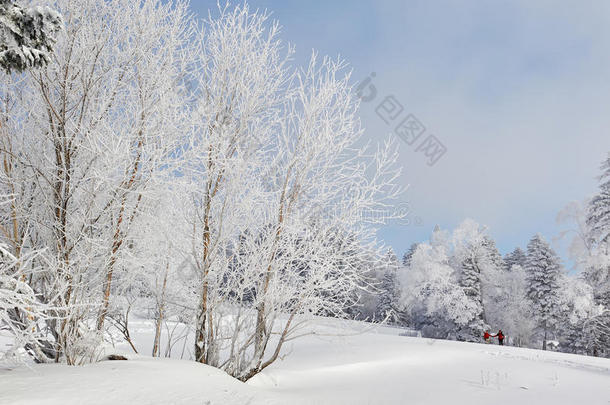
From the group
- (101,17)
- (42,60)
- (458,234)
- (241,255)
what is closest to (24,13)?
(42,60)

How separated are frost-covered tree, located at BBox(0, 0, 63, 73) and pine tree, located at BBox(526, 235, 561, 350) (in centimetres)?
2788

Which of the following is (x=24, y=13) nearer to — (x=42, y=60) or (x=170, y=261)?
(x=42, y=60)

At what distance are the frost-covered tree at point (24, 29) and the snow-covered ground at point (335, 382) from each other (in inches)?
135

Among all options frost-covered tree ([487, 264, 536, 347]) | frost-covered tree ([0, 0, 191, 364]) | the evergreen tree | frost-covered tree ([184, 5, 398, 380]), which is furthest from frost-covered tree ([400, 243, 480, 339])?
frost-covered tree ([0, 0, 191, 364])

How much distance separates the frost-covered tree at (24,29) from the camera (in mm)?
4203

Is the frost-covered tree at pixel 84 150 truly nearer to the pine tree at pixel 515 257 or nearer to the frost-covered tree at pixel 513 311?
the frost-covered tree at pixel 513 311

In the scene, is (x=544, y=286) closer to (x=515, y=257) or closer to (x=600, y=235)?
(x=600, y=235)

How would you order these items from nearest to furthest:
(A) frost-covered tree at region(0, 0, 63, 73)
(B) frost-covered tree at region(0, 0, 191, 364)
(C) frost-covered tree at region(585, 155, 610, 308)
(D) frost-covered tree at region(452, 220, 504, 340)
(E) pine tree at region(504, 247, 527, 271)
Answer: (A) frost-covered tree at region(0, 0, 63, 73), (B) frost-covered tree at region(0, 0, 191, 364), (C) frost-covered tree at region(585, 155, 610, 308), (D) frost-covered tree at region(452, 220, 504, 340), (E) pine tree at region(504, 247, 527, 271)

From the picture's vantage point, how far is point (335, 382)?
686cm

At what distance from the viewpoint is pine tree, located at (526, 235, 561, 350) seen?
24344mm

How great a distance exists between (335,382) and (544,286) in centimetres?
2367

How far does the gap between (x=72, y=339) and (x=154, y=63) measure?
421cm

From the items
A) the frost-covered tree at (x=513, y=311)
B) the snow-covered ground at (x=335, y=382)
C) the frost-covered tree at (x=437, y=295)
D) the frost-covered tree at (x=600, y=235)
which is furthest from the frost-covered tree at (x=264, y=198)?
the frost-covered tree at (x=513, y=311)

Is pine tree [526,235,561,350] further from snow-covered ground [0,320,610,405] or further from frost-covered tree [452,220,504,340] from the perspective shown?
snow-covered ground [0,320,610,405]
